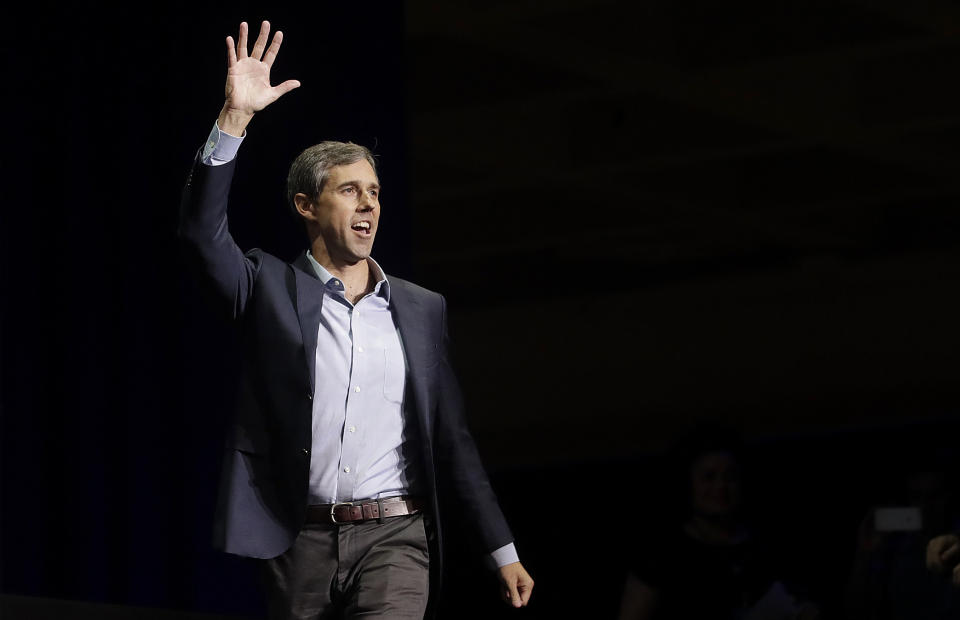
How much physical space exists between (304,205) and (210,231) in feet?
0.93

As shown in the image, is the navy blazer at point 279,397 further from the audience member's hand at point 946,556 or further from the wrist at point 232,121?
the audience member's hand at point 946,556

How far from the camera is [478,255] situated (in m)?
9.51

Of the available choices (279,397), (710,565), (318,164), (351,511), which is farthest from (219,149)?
(710,565)

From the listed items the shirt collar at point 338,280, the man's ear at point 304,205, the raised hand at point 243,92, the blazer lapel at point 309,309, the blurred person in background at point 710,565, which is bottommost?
the blurred person in background at point 710,565

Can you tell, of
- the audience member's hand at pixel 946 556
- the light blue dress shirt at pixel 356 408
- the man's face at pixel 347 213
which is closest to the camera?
the light blue dress shirt at pixel 356 408

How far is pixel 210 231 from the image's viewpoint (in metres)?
2.47

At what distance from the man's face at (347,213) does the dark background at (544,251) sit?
1.41 metres

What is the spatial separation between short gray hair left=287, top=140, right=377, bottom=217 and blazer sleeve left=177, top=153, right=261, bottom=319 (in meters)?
0.20

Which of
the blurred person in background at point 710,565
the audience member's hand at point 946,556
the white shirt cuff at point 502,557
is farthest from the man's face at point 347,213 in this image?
the blurred person in background at point 710,565

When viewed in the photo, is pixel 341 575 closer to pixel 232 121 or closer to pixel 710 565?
pixel 232 121

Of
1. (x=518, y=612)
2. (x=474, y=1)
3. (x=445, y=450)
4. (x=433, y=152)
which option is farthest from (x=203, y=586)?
(x=433, y=152)

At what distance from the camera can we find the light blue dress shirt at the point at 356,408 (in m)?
2.57

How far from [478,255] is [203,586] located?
5584mm

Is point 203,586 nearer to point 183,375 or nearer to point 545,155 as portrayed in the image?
point 183,375
